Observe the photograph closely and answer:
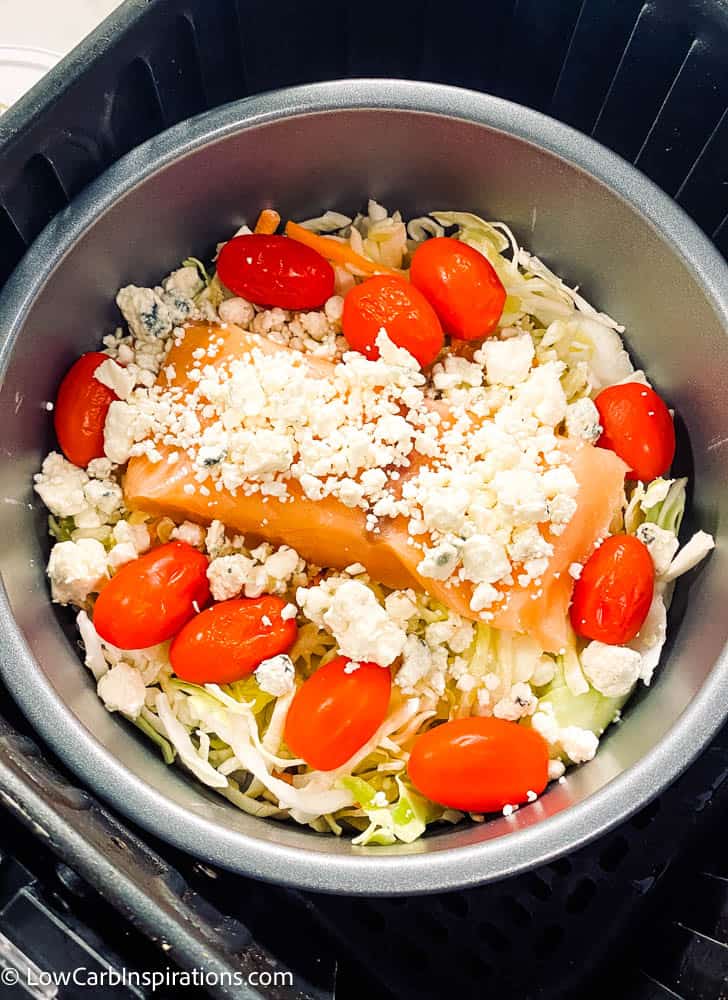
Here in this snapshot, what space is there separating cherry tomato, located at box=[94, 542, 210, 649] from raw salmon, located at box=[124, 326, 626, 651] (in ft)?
0.16

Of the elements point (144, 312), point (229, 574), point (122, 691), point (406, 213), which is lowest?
point (122, 691)

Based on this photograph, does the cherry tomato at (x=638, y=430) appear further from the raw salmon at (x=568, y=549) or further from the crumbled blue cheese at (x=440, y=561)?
the crumbled blue cheese at (x=440, y=561)

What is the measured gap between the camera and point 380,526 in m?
0.88

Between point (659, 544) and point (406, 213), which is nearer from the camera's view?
point (659, 544)

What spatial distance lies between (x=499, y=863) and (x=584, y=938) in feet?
0.82

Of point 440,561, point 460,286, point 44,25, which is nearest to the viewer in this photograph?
point 440,561

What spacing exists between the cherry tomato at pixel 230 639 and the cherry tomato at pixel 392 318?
0.84ft

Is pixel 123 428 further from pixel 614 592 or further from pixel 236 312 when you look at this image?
pixel 614 592

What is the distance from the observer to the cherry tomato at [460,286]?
3.14 ft

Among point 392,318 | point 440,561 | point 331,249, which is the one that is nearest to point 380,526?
point 440,561

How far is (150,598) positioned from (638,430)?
0.46m

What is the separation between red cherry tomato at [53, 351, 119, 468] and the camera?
0.93m

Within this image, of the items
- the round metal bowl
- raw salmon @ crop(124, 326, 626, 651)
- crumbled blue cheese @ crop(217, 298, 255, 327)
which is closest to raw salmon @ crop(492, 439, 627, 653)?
raw salmon @ crop(124, 326, 626, 651)

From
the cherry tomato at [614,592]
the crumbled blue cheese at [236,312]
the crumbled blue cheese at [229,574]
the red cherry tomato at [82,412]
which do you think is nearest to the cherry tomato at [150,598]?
the crumbled blue cheese at [229,574]
